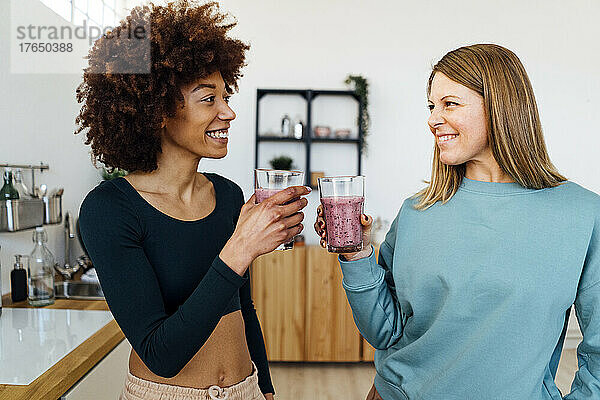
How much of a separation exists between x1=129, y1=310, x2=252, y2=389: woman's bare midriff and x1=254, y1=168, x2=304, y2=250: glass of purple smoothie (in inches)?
12.4

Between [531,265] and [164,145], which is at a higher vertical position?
[164,145]

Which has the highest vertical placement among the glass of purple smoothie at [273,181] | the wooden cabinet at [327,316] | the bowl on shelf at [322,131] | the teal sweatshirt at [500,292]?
the bowl on shelf at [322,131]

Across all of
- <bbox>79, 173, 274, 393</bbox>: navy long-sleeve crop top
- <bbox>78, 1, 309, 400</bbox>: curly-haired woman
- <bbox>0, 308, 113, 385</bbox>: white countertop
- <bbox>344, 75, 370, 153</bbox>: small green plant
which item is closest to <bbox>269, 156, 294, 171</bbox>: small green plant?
<bbox>344, 75, 370, 153</bbox>: small green plant

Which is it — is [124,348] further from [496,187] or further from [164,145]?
[496,187]

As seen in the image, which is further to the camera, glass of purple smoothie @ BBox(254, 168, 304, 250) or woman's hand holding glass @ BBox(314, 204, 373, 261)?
woman's hand holding glass @ BBox(314, 204, 373, 261)

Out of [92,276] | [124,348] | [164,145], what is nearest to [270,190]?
[164,145]

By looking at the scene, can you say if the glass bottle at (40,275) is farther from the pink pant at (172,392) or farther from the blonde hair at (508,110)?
the blonde hair at (508,110)

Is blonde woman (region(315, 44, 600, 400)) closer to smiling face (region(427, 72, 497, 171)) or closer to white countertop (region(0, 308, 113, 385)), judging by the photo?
smiling face (region(427, 72, 497, 171))

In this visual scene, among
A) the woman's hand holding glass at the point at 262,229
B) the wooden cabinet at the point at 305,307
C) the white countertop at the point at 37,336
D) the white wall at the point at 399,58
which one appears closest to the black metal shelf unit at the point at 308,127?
the white wall at the point at 399,58

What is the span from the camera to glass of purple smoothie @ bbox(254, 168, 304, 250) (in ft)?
3.90

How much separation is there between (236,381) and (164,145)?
59cm

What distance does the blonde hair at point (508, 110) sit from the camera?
4.33ft

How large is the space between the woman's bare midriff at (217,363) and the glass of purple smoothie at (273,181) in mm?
314

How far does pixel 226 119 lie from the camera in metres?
1.34
